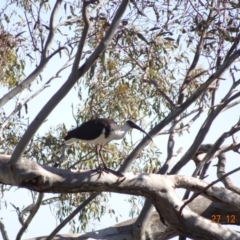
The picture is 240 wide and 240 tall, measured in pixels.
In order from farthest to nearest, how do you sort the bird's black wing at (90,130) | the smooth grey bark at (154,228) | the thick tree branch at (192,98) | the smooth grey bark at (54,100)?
the bird's black wing at (90,130), the smooth grey bark at (154,228), the thick tree branch at (192,98), the smooth grey bark at (54,100)

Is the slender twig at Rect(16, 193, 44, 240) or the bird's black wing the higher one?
the bird's black wing

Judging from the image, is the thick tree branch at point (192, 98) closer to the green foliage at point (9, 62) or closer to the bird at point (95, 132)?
the bird at point (95, 132)

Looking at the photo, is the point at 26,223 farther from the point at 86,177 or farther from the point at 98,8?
the point at 98,8

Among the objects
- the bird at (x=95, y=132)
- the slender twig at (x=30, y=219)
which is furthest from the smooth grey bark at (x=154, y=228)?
the bird at (x=95, y=132)

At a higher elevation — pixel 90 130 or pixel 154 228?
pixel 90 130

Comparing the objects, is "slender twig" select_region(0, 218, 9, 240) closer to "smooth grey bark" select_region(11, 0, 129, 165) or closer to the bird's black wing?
the bird's black wing

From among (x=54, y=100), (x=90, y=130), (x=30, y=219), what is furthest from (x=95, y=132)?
(x=54, y=100)

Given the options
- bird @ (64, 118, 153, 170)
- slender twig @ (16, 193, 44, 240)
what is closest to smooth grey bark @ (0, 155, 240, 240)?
bird @ (64, 118, 153, 170)

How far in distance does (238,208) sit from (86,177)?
1.83 m

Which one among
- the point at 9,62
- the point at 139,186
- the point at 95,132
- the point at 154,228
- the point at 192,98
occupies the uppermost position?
the point at 9,62

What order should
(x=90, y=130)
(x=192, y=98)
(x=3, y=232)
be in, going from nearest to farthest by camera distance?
(x=192, y=98) → (x=90, y=130) → (x=3, y=232)

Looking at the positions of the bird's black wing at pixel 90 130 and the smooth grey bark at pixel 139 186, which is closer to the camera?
the smooth grey bark at pixel 139 186

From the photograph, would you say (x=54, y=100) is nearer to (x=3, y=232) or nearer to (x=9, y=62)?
(x=3, y=232)

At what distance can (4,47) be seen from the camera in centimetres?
809
